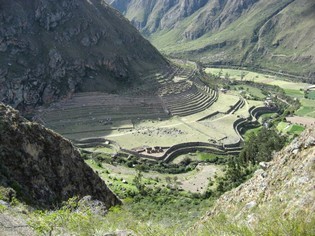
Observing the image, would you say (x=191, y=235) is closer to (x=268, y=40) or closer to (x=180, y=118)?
(x=180, y=118)

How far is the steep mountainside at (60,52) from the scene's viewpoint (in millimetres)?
71188

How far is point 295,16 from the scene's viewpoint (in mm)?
184375

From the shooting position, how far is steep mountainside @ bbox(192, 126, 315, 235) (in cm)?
1224

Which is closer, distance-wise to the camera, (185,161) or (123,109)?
(185,161)

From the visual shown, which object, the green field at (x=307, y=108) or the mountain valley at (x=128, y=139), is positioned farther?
the green field at (x=307, y=108)

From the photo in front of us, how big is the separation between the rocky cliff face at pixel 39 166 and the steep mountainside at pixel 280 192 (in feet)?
32.8

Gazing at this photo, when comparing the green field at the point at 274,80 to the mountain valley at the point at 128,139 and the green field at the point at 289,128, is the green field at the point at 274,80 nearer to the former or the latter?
the mountain valley at the point at 128,139

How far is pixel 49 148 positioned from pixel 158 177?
26141mm

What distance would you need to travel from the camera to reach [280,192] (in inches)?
597

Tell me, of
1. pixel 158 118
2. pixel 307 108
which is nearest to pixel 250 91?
pixel 307 108

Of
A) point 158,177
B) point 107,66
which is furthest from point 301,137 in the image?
point 107,66

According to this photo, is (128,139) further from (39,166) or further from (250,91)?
(250,91)

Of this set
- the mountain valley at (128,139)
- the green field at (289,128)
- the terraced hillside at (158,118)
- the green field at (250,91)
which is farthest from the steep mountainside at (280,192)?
the green field at (250,91)

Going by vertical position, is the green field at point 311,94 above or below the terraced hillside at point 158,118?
below
